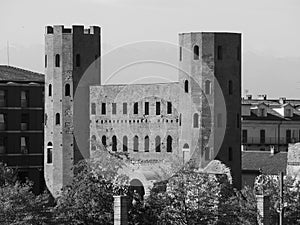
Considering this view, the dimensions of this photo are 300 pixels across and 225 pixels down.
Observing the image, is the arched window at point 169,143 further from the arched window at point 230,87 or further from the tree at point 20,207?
the tree at point 20,207

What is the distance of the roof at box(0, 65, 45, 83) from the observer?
107 metres

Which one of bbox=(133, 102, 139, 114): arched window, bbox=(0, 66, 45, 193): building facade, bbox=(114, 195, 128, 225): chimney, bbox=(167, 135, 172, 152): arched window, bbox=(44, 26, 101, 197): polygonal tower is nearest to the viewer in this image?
bbox=(114, 195, 128, 225): chimney

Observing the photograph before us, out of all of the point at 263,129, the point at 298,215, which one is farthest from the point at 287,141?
the point at 298,215

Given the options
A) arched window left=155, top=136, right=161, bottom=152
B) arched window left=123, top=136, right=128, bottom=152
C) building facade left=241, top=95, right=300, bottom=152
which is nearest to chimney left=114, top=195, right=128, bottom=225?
arched window left=155, top=136, right=161, bottom=152

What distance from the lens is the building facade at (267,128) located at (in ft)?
393

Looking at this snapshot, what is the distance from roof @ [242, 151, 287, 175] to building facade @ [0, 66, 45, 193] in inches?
606

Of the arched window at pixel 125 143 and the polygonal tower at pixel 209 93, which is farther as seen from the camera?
the arched window at pixel 125 143

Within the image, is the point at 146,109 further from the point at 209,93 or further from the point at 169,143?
the point at 209,93

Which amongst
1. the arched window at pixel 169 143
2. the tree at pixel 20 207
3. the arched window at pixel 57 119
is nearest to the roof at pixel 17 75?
the arched window at pixel 57 119

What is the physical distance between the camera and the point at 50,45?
99250mm

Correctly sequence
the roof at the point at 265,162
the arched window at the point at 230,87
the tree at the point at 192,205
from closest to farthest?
the tree at the point at 192,205 → the arched window at the point at 230,87 → the roof at the point at 265,162

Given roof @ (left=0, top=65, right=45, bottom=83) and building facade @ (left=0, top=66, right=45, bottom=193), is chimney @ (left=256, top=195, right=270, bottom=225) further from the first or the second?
roof @ (left=0, top=65, right=45, bottom=83)

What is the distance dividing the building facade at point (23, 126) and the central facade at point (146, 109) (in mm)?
5655

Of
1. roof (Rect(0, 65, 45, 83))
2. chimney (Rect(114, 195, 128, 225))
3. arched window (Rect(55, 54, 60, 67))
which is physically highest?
arched window (Rect(55, 54, 60, 67))
